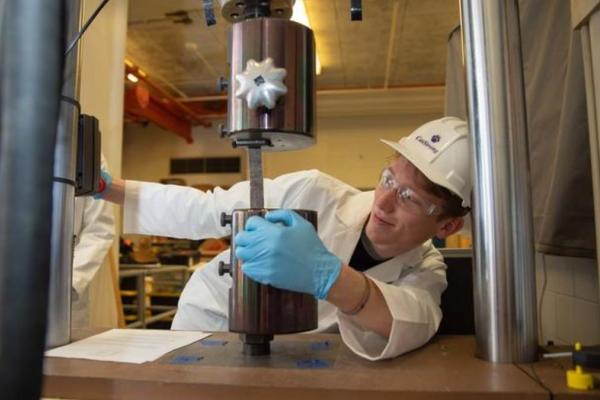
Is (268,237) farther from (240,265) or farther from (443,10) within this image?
(443,10)

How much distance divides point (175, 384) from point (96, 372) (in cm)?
12

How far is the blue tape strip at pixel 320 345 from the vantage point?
2.66 feet

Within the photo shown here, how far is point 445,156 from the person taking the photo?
1.01m

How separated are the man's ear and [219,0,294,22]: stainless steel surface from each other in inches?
26.8

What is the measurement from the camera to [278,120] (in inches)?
25.6

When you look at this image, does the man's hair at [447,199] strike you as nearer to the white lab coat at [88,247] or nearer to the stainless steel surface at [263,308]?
the stainless steel surface at [263,308]

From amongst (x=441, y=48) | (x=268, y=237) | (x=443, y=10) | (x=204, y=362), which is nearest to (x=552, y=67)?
(x=268, y=237)

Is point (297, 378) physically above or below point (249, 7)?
below

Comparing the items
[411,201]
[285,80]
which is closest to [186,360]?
[285,80]

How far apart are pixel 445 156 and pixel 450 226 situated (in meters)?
0.27

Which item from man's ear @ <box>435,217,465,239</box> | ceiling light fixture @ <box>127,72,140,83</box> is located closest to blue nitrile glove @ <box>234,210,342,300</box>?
man's ear @ <box>435,217,465,239</box>

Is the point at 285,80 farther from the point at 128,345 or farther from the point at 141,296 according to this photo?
the point at 141,296

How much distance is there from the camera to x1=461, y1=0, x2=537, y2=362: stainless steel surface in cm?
71

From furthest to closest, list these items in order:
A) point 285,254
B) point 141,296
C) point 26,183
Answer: point 141,296, point 285,254, point 26,183
